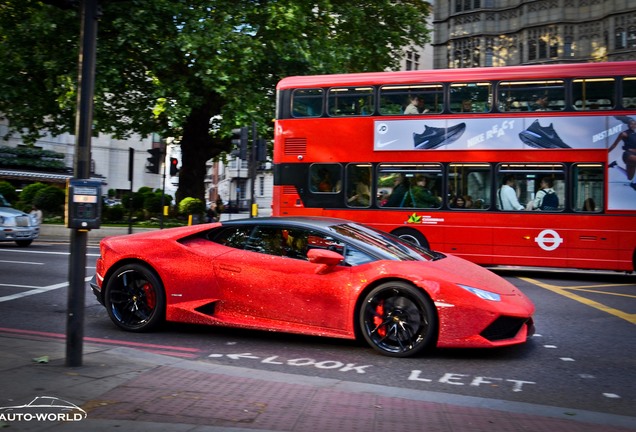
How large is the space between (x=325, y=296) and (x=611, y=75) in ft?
30.1

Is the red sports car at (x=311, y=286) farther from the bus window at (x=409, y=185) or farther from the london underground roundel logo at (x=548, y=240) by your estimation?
the bus window at (x=409, y=185)

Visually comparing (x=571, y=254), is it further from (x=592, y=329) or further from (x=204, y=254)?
(x=204, y=254)

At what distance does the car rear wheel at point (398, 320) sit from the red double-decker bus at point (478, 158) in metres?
7.76

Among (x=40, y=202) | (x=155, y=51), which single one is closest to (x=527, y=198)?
(x=155, y=51)

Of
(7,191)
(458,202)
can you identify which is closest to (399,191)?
(458,202)

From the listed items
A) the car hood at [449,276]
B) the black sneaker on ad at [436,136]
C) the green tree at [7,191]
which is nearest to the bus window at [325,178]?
the black sneaker on ad at [436,136]

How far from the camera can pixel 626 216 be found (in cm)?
1228

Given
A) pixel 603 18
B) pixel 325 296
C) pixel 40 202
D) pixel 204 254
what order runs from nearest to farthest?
pixel 325 296 → pixel 204 254 → pixel 40 202 → pixel 603 18

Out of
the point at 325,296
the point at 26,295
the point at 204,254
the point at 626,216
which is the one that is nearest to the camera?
the point at 325,296

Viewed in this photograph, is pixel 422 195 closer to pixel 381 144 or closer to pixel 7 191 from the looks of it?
pixel 381 144

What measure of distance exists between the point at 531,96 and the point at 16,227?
14.4m

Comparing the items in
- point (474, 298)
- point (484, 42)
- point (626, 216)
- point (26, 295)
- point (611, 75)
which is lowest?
point (26, 295)

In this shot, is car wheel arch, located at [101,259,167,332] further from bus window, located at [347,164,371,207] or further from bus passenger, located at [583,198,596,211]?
bus passenger, located at [583,198,596,211]

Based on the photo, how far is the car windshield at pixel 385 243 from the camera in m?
6.26
